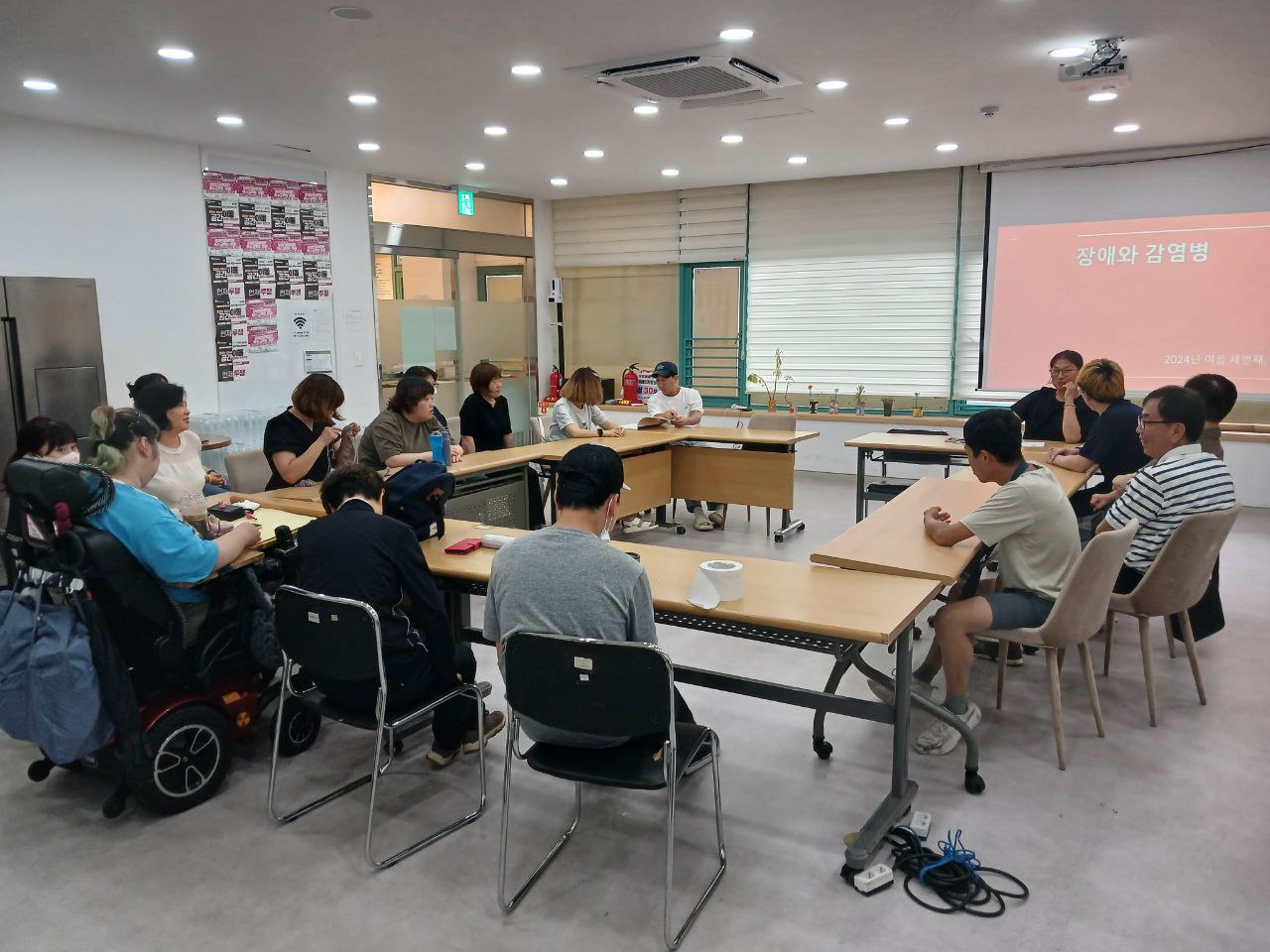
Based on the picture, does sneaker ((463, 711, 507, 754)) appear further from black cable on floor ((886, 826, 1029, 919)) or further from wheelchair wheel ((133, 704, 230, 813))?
black cable on floor ((886, 826, 1029, 919))

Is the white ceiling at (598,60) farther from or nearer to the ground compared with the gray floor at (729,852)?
farther from the ground

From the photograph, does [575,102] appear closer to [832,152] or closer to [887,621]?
[832,152]

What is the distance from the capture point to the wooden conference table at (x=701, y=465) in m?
5.82

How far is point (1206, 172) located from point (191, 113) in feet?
23.9

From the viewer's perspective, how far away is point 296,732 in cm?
308

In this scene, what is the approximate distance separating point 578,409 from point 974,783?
4.05 m

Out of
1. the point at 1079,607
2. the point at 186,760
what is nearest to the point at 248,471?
the point at 186,760

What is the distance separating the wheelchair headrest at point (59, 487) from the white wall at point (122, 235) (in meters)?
3.87

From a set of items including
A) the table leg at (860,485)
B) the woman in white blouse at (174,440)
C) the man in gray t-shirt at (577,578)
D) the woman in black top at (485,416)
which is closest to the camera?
the man in gray t-shirt at (577,578)

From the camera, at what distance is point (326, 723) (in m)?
3.31

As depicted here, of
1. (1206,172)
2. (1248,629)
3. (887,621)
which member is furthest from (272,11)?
(1206,172)

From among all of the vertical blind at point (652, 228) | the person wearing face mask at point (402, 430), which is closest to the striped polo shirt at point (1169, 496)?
the person wearing face mask at point (402, 430)

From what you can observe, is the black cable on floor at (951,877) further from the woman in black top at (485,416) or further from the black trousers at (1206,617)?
the woman in black top at (485,416)

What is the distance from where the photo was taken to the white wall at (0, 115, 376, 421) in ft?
18.0
